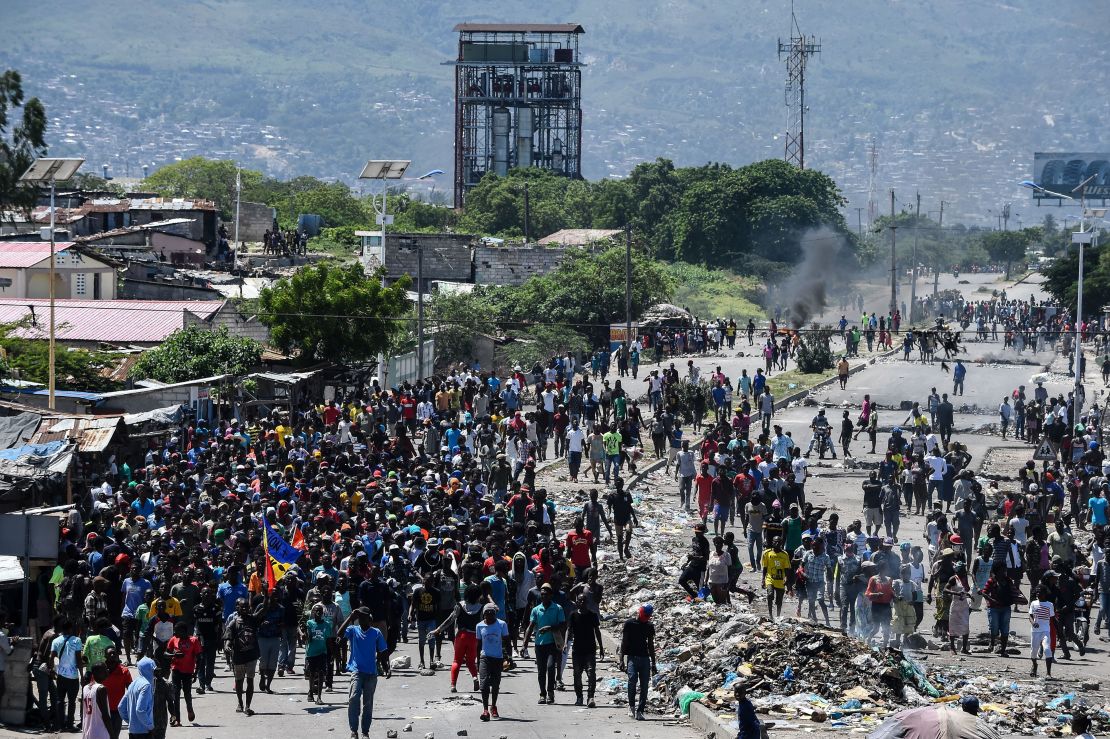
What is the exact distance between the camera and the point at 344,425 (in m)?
30.4

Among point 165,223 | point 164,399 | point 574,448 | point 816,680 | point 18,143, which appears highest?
point 18,143

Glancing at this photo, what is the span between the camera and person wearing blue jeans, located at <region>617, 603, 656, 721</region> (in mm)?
15219

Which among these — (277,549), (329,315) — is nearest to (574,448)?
(277,549)

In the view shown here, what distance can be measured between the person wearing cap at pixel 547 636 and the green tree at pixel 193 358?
64.6 ft

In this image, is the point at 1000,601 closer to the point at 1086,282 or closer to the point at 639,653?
the point at 639,653

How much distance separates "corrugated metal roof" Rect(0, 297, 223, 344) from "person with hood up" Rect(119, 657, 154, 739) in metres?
27.4

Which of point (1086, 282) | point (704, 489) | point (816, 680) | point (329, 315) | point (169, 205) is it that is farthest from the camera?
point (169, 205)

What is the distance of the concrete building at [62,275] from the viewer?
152 feet

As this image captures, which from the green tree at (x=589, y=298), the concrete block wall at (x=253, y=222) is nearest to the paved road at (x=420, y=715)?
the green tree at (x=589, y=298)

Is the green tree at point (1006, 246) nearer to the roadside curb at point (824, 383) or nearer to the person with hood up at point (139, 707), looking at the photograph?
the roadside curb at point (824, 383)

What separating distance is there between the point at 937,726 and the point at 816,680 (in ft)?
15.6

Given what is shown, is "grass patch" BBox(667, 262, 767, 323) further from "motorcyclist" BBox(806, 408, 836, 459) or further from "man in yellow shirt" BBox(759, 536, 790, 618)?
"man in yellow shirt" BBox(759, 536, 790, 618)

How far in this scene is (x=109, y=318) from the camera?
135 ft

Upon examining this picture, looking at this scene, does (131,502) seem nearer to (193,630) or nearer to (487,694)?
(193,630)
